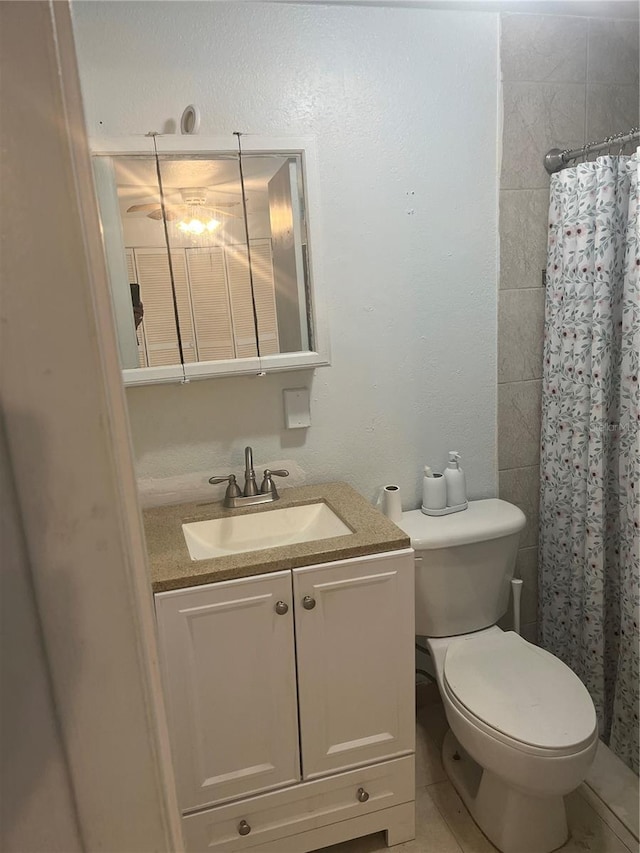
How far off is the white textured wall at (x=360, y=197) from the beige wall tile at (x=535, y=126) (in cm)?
6

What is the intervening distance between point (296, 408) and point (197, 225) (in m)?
0.59

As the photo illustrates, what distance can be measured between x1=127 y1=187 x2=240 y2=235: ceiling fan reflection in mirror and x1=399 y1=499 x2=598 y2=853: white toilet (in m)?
1.05

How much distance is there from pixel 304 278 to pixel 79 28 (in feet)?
2.74

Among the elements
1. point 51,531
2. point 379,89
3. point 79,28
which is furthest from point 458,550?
point 79,28

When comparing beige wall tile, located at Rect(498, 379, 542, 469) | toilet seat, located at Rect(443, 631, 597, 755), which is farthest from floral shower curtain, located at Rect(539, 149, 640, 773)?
toilet seat, located at Rect(443, 631, 597, 755)

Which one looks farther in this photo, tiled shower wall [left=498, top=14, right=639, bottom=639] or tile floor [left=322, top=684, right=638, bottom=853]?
tiled shower wall [left=498, top=14, right=639, bottom=639]

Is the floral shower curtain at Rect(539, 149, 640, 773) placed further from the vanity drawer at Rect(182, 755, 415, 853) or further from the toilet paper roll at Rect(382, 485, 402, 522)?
the vanity drawer at Rect(182, 755, 415, 853)

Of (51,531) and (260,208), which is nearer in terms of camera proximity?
(51,531)

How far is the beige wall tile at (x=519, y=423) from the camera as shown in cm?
203

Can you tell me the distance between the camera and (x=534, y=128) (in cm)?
187

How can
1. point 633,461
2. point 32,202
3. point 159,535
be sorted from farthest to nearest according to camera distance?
point 633,461
point 159,535
point 32,202

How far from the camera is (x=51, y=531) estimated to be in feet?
1.17

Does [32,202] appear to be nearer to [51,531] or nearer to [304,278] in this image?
[51,531]

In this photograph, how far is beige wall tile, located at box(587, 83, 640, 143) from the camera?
1.91 metres
